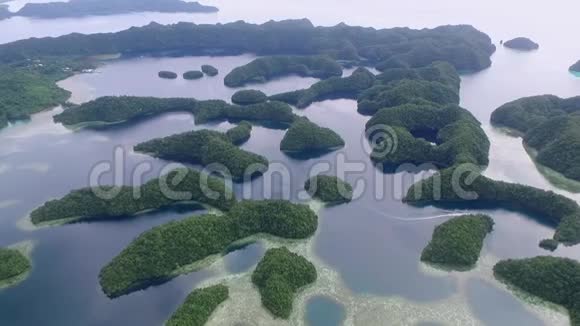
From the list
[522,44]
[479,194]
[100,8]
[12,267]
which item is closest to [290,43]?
[522,44]

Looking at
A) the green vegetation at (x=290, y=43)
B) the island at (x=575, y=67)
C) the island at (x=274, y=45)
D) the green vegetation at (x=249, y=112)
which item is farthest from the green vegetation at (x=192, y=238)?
the island at (x=575, y=67)

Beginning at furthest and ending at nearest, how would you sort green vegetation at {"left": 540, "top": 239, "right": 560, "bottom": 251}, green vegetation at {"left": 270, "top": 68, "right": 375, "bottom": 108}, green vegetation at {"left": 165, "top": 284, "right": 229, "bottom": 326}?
1. green vegetation at {"left": 270, "top": 68, "right": 375, "bottom": 108}
2. green vegetation at {"left": 540, "top": 239, "right": 560, "bottom": 251}
3. green vegetation at {"left": 165, "top": 284, "right": 229, "bottom": 326}

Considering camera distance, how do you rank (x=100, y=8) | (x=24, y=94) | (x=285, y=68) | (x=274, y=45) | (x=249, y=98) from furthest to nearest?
(x=100, y=8) < (x=274, y=45) < (x=285, y=68) < (x=249, y=98) < (x=24, y=94)

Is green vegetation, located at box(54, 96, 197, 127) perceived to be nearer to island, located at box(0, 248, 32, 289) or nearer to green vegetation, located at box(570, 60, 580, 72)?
island, located at box(0, 248, 32, 289)

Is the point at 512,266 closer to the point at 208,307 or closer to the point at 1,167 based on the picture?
the point at 208,307

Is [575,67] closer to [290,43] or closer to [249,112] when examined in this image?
[290,43]

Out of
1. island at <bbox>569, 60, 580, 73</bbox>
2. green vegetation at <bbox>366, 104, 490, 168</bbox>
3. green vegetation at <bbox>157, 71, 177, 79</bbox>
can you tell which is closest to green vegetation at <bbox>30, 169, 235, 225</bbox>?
green vegetation at <bbox>366, 104, 490, 168</bbox>

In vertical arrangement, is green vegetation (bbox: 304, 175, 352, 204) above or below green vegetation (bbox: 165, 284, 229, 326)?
above

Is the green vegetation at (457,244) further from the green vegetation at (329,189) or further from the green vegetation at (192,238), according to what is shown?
the green vegetation at (192,238)
